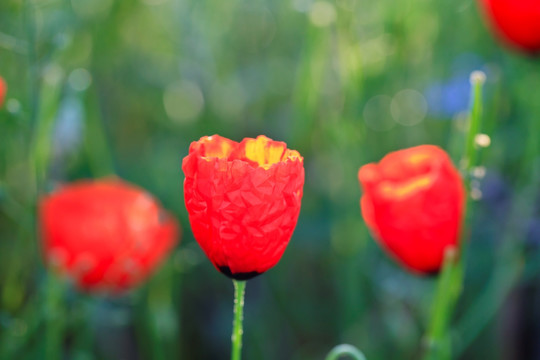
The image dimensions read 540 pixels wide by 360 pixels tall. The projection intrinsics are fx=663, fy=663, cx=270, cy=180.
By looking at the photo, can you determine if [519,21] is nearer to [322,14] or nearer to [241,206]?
[322,14]

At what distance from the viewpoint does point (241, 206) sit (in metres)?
0.42

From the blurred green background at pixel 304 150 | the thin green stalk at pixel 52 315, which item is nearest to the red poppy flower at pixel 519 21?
the blurred green background at pixel 304 150

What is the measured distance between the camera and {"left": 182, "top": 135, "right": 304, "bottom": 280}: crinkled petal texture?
0.42 meters

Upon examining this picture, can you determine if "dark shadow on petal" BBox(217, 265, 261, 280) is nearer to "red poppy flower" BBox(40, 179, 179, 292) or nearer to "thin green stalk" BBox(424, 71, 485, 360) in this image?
"thin green stalk" BBox(424, 71, 485, 360)

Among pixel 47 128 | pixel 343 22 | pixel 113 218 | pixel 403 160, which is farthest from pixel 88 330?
pixel 343 22

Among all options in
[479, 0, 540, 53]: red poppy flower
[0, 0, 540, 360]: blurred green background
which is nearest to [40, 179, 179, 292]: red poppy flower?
[0, 0, 540, 360]: blurred green background

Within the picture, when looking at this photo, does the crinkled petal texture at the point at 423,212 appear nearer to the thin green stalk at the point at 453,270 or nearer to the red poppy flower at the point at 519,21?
the thin green stalk at the point at 453,270

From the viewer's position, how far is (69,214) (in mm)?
815

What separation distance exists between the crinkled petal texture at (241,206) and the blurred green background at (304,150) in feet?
1.18

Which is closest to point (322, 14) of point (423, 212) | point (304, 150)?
point (304, 150)

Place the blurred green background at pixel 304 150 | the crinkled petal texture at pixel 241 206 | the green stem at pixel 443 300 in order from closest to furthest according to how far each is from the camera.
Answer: the crinkled petal texture at pixel 241 206
the green stem at pixel 443 300
the blurred green background at pixel 304 150

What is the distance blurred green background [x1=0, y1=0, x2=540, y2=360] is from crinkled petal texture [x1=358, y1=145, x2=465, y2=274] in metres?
0.08

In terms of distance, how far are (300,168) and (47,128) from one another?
39 centimetres

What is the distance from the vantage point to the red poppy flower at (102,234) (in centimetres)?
79
